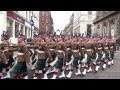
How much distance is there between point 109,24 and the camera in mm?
33594

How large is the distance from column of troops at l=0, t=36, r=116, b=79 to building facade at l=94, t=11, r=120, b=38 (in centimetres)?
1154

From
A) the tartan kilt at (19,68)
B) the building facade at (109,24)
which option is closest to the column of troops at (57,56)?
the tartan kilt at (19,68)

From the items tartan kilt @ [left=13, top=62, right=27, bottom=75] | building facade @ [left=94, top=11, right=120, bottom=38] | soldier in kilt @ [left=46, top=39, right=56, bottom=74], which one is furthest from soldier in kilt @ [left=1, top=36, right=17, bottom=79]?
building facade @ [left=94, top=11, right=120, bottom=38]

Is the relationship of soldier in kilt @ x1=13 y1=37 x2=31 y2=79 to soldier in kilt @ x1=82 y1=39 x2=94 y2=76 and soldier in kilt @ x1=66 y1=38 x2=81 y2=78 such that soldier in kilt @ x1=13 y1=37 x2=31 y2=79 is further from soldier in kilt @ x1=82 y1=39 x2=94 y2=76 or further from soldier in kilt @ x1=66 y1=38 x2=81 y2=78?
soldier in kilt @ x1=82 y1=39 x2=94 y2=76

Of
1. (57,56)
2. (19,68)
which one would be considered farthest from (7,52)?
(57,56)

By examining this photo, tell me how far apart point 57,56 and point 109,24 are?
76.7 feet

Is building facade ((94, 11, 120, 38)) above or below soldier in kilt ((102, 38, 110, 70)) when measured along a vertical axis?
above

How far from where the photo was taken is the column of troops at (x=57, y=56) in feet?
32.0

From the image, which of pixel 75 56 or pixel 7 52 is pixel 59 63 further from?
pixel 7 52

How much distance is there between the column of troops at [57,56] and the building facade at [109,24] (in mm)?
11535

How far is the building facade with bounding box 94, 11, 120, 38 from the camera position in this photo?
28.3 metres
